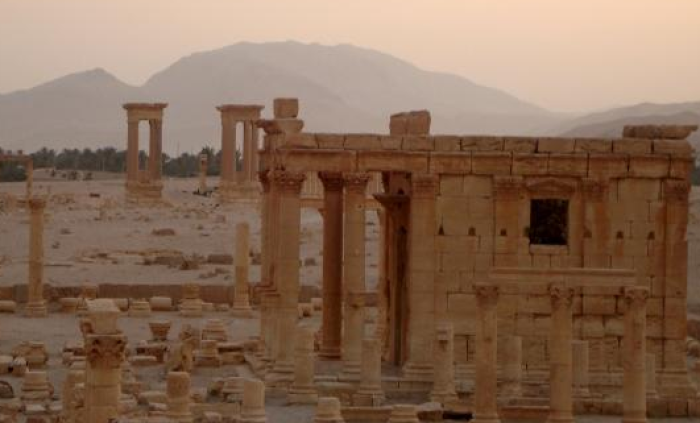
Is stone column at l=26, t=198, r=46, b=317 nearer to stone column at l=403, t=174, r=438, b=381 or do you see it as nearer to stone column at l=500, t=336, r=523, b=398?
stone column at l=403, t=174, r=438, b=381

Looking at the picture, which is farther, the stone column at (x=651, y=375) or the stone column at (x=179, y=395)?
the stone column at (x=651, y=375)

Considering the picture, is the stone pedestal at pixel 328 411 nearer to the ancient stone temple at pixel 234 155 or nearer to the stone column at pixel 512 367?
the stone column at pixel 512 367

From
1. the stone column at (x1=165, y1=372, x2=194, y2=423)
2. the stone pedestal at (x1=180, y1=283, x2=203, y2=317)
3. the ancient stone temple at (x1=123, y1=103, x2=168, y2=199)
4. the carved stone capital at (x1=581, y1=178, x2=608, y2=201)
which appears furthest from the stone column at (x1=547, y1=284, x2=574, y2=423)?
the ancient stone temple at (x1=123, y1=103, x2=168, y2=199)

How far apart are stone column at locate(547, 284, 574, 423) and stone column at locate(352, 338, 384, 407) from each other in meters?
3.80

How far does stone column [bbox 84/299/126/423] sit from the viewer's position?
22531 mm

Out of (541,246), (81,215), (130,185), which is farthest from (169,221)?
(541,246)

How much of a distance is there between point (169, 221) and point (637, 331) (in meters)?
44.8

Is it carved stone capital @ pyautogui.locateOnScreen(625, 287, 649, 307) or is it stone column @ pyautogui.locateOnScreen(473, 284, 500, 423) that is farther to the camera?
carved stone capital @ pyautogui.locateOnScreen(625, 287, 649, 307)

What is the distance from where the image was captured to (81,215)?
73.8 m

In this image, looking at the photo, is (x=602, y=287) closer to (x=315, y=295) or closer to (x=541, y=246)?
(x=541, y=246)

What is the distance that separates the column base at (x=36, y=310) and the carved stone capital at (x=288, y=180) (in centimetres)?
1558

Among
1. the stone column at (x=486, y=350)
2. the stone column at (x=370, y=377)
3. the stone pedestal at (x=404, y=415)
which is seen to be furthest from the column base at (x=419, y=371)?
the stone column at (x=486, y=350)

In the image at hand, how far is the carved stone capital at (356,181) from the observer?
1248 inches

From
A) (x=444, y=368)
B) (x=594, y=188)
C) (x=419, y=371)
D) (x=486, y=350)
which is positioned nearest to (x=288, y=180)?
(x=419, y=371)
